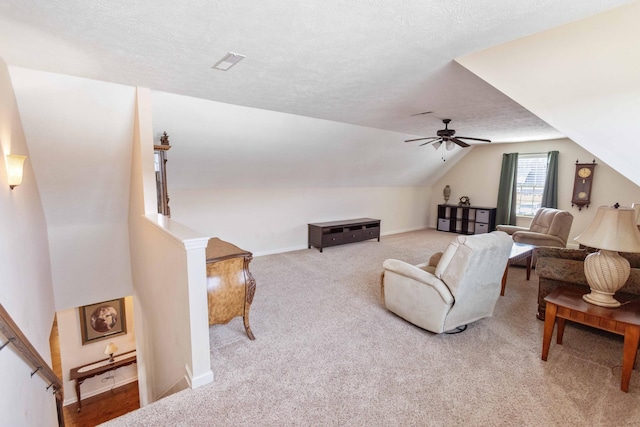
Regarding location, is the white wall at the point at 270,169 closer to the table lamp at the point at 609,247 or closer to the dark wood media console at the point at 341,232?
the dark wood media console at the point at 341,232

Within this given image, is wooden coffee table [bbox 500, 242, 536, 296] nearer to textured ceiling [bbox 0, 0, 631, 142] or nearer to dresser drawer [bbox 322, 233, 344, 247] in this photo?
textured ceiling [bbox 0, 0, 631, 142]

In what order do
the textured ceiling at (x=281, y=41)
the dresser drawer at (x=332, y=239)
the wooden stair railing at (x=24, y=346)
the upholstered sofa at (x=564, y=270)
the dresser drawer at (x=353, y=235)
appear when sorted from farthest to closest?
the dresser drawer at (x=353, y=235), the dresser drawer at (x=332, y=239), the upholstered sofa at (x=564, y=270), the wooden stair railing at (x=24, y=346), the textured ceiling at (x=281, y=41)

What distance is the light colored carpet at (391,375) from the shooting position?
5.96 feet

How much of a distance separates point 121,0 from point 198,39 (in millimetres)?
481

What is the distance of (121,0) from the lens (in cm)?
154

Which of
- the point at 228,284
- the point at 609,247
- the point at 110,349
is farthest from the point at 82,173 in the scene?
the point at 609,247

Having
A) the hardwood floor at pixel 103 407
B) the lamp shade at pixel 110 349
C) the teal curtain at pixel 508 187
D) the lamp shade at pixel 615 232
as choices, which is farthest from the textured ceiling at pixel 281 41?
the hardwood floor at pixel 103 407

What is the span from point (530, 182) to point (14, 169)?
8.59 m

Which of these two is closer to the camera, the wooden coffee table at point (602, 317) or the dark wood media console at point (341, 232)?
the wooden coffee table at point (602, 317)

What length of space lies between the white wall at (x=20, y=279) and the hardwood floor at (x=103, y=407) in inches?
90.9

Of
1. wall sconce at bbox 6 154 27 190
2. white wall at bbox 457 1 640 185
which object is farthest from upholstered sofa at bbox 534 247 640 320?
wall sconce at bbox 6 154 27 190

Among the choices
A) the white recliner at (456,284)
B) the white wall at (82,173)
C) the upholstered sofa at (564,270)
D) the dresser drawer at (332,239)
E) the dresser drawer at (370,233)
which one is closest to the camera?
the white recliner at (456,284)

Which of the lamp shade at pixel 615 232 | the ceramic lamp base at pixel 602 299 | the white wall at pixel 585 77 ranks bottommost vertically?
the ceramic lamp base at pixel 602 299

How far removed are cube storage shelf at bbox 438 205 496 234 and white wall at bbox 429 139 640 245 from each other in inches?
15.0
